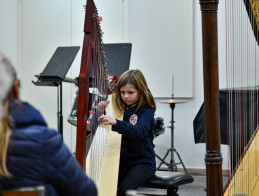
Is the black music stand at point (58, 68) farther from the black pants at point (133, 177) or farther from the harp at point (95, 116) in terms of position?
the black pants at point (133, 177)

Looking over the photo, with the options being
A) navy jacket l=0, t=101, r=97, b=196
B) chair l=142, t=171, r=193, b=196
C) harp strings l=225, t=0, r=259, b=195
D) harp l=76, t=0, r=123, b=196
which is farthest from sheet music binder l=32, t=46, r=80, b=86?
navy jacket l=0, t=101, r=97, b=196

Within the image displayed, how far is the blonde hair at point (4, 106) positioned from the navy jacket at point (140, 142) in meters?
1.57

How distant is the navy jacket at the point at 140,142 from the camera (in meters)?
2.54

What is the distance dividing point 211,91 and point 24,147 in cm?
100

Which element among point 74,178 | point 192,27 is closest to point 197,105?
point 192,27

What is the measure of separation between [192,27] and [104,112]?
122 inches

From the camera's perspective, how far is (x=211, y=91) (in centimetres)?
174

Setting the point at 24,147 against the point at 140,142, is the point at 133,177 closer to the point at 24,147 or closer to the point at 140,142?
the point at 140,142

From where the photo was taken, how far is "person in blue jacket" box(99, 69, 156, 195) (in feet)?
7.95

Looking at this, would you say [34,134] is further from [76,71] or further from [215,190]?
[76,71]

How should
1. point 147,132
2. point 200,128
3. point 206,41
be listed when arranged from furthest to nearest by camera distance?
point 200,128
point 147,132
point 206,41

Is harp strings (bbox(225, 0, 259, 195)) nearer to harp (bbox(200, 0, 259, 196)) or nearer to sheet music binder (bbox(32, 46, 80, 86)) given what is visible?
harp (bbox(200, 0, 259, 196))

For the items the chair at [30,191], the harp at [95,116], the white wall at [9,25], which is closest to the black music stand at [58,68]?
the harp at [95,116]

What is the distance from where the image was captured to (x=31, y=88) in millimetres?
6094
